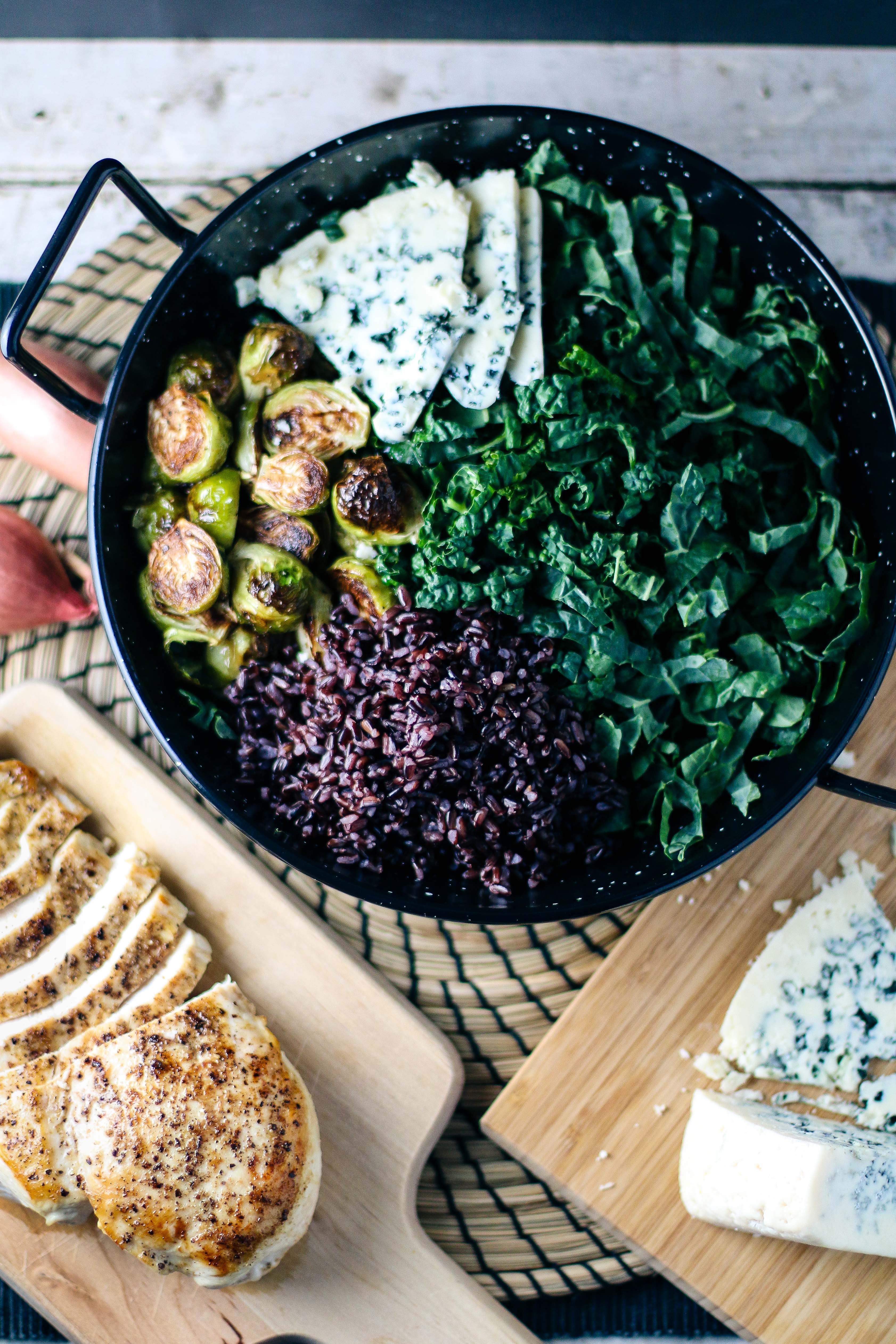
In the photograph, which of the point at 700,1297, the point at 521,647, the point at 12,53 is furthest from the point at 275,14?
the point at 700,1297

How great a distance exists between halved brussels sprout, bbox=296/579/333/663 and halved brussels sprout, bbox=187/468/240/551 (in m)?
0.27

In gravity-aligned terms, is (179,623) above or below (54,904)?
above

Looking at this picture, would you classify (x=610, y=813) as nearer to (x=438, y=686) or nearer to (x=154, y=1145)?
A: (x=438, y=686)

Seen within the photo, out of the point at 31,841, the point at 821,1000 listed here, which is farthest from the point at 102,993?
the point at 821,1000

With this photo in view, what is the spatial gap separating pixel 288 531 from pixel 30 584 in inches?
32.7

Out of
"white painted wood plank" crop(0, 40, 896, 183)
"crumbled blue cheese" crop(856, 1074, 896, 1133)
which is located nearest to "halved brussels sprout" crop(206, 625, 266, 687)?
"white painted wood plank" crop(0, 40, 896, 183)

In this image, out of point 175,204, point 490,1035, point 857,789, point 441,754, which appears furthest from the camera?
point 175,204

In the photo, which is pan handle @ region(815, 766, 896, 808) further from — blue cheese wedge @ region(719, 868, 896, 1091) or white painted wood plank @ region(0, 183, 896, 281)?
white painted wood plank @ region(0, 183, 896, 281)

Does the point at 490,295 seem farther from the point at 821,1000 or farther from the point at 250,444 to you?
the point at 821,1000

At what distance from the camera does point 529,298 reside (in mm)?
2805

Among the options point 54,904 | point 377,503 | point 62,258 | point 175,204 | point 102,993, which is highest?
point 175,204

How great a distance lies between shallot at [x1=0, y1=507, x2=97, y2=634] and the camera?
3.02 meters

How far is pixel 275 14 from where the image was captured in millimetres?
3625

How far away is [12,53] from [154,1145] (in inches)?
143
